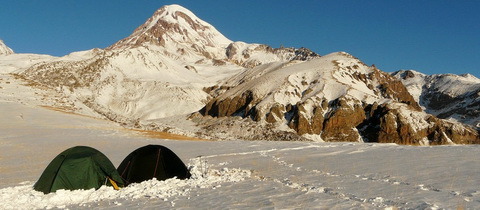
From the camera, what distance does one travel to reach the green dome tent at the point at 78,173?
48.4ft

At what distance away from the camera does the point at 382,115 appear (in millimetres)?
96188

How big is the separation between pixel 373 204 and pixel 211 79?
5843 inches

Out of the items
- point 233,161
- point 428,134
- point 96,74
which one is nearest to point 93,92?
point 96,74

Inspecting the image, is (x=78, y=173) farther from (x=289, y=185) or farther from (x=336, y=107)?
(x=336, y=107)

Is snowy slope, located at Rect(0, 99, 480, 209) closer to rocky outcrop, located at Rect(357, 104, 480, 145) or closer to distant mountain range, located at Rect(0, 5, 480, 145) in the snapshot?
distant mountain range, located at Rect(0, 5, 480, 145)

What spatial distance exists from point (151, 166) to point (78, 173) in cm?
288

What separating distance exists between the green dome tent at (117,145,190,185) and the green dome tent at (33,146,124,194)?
29.4 inches

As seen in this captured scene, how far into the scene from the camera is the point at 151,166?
16250mm

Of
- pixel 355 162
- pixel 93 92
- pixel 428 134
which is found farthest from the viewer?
pixel 93 92

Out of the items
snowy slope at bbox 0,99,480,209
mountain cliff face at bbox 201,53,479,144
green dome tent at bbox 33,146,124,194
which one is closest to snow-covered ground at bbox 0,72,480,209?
snowy slope at bbox 0,99,480,209

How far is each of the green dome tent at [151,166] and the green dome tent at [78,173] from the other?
75 centimetres

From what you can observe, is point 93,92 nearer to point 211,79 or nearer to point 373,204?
point 211,79

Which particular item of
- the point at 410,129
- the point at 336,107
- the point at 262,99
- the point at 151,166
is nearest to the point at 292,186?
the point at 151,166

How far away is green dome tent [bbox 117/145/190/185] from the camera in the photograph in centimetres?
1609
